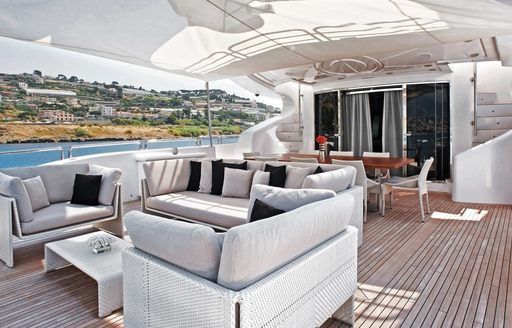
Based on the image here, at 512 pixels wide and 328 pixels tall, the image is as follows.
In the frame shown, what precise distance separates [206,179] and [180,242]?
10.2 ft

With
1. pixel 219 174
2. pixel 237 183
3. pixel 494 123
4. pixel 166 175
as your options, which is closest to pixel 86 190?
pixel 166 175

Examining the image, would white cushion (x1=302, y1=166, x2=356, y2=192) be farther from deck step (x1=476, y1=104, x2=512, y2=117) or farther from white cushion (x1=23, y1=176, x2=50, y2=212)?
A: deck step (x1=476, y1=104, x2=512, y2=117)

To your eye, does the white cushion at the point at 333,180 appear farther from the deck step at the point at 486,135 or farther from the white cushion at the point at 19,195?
the deck step at the point at 486,135

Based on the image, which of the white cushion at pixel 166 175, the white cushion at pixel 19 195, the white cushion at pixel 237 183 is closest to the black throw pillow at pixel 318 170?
the white cushion at pixel 237 183

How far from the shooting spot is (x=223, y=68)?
6.88m

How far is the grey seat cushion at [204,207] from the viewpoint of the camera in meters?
3.56

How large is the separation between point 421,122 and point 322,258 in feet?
22.8

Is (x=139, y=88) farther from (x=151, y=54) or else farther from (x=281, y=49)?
(x=281, y=49)

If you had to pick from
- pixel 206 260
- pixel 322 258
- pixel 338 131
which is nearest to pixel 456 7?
pixel 322 258

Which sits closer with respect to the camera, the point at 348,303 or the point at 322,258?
the point at 322,258

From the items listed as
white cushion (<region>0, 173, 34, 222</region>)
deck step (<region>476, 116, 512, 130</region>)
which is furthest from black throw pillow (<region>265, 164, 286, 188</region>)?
deck step (<region>476, 116, 512, 130</region>)

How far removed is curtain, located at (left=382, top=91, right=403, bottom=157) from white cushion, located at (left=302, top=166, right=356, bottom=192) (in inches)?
198

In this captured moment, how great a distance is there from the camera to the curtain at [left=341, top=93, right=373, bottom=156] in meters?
8.58

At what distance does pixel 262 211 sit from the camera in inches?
87.4
